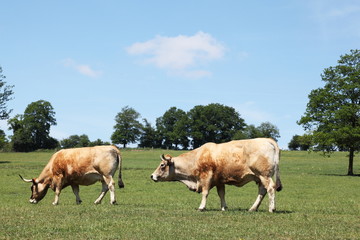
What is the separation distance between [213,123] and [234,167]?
14812cm

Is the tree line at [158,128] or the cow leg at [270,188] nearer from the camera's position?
the cow leg at [270,188]

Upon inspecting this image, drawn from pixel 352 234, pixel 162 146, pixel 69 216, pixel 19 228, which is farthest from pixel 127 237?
pixel 162 146

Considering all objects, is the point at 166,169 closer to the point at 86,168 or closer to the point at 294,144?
the point at 86,168

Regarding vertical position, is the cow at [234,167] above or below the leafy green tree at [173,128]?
below

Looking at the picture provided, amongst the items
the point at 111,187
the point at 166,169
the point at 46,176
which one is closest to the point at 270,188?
the point at 166,169

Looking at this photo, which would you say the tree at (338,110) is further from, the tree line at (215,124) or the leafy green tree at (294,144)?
the leafy green tree at (294,144)

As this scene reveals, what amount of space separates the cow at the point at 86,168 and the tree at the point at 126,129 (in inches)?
6013

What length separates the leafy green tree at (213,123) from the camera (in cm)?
16175

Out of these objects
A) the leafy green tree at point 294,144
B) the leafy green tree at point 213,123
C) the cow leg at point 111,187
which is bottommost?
the cow leg at point 111,187

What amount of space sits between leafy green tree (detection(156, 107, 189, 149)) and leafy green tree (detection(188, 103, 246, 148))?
2523 millimetres

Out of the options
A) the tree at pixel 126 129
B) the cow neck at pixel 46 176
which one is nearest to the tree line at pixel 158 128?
the tree at pixel 126 129

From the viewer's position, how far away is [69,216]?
574 inches

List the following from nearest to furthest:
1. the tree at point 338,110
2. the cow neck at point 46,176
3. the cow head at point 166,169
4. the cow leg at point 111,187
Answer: the cow head at point 166,169 < the cow leg at point 111,187 < the cow neck at point 46,176 < the tree at point 338,110

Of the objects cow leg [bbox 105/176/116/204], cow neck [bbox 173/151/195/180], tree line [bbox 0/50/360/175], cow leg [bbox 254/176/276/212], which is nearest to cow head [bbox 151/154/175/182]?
cow neck [bbox 173/151/195/180]
